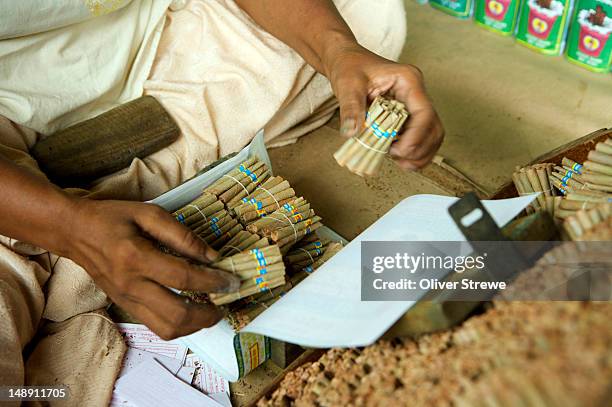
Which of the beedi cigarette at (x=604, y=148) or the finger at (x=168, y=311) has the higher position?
the beedi cigarette at (x=604, y=148)

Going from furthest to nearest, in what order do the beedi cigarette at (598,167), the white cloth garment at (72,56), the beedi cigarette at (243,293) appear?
the white cloth garment at (72,56)
the beedi cigarette at (598,167)
the beedi cigarette at (243,293)

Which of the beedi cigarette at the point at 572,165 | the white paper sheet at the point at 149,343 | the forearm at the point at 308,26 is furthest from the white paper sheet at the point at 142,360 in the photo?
the beedi cigarette at the point at 572,165

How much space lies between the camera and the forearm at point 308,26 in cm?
199

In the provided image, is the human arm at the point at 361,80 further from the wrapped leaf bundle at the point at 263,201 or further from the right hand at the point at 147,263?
the right hand at the point at 147,263

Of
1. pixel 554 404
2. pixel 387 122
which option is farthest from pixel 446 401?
pixel 387 122

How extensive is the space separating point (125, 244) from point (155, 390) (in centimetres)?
63

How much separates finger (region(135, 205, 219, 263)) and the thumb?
0.51 m

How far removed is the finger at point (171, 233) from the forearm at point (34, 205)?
0.19 meters

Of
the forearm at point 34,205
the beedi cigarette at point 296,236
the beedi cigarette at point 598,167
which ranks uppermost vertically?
the forearm at point 34,205

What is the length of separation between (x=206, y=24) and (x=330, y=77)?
29.3 inches

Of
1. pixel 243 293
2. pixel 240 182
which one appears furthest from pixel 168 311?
pixel 240 182

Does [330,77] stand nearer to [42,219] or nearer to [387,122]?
[387,122]

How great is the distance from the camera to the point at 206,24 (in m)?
2.40

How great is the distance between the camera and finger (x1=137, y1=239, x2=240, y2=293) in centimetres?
134
